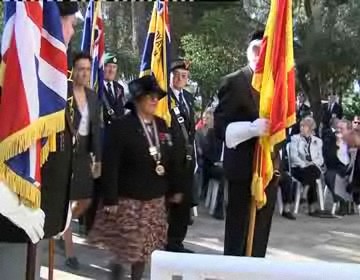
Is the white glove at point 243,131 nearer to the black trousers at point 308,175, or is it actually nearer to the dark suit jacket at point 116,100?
the dark suit jacket at point 116,100

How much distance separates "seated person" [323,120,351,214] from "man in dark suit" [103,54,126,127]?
11.8 ft

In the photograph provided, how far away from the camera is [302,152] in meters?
9.96

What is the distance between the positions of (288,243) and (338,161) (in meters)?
2.71

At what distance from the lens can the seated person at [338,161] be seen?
10.2 meters

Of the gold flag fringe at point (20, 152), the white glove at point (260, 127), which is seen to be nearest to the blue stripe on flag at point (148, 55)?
the white glove at point (260, 127)

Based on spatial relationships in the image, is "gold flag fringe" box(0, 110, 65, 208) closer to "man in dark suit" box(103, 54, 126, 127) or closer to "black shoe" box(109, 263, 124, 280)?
"black shoe" box(109, 263, 124, 280)

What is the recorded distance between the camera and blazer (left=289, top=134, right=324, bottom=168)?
995cm

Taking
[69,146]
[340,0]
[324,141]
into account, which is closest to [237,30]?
[340,0]

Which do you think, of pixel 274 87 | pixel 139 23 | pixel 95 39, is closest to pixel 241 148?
pixel 274 87

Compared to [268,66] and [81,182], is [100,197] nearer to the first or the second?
[81,182]

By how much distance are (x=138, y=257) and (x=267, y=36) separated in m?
1.78

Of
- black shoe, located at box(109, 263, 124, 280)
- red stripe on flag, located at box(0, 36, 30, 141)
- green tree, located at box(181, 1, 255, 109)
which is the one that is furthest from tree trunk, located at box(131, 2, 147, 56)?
red stripe on flag, located at box(0, 36, 30, 141)

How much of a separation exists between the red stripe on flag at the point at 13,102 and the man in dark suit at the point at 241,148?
6.87ft

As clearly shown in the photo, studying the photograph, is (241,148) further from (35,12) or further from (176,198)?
(35,12)
